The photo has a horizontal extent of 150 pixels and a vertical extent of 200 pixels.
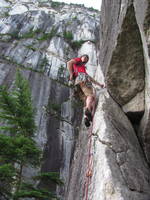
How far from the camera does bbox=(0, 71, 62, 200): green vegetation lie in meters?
7.16

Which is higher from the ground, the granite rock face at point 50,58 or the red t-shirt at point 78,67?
the granite rock face at point 50,58

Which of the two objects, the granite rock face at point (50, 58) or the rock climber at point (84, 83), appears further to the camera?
the granite rock face at point (50, 58)

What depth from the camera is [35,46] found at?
26.3m

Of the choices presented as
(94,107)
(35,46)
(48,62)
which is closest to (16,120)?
(94,107)

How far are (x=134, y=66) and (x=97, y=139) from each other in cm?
174

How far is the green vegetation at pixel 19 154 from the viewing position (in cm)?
716

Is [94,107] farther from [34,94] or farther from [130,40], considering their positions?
[34,94]

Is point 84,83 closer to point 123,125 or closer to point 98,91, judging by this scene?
point 98,91

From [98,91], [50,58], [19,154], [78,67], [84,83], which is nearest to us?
[84,83]

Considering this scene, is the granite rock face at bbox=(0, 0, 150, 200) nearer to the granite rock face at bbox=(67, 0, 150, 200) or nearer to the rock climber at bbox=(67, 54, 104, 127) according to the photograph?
the granite rock face at bbox=(67, 0, 150, 200)

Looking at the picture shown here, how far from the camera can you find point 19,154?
26.0ft

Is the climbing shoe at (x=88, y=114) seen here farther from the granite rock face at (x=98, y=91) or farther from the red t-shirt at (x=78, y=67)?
the red t-shirt at (x=78, y=67)

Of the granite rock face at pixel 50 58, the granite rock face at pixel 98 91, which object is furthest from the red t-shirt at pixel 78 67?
the granite rock face at pixel 50 58

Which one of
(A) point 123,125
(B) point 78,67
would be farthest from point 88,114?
(B) point 78,67
